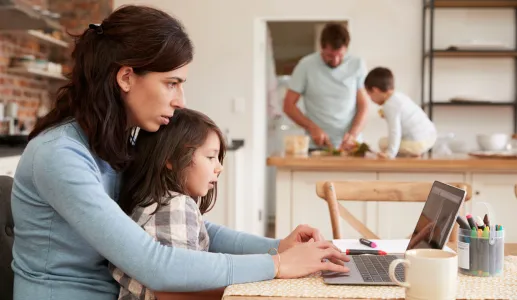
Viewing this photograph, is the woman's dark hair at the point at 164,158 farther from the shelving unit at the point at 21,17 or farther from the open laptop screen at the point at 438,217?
the shelving unit at the point at 21,17

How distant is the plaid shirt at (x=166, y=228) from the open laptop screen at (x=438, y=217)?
48 cm

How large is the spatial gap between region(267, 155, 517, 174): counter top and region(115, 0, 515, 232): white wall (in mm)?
2327

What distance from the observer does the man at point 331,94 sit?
163 inches

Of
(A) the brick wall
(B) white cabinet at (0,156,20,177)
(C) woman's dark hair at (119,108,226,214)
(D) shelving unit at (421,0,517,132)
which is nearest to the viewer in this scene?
(C) woman's dark hair at (119,108,226,214)

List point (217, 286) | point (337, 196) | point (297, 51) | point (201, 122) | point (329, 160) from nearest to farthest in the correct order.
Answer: point (217, 286), point (201, 122), point (337, 196), point (329, 160), point (297, 51)

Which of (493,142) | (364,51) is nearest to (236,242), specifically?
(493,142)

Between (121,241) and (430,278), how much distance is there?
1.70 ft

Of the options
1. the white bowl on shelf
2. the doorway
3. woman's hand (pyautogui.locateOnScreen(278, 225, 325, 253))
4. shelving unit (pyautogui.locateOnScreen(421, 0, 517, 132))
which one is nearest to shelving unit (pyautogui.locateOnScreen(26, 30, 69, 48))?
the doorway

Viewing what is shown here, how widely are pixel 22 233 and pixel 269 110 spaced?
5.24m

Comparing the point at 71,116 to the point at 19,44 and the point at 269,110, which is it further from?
the point at 269,110

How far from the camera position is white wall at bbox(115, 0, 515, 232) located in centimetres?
529

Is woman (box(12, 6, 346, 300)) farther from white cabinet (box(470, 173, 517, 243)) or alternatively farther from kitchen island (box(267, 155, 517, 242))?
white cabinet (box(470, 173, 517, 243))

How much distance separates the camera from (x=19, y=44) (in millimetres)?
4965

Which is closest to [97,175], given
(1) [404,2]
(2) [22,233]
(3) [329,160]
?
(2) [22,233]
